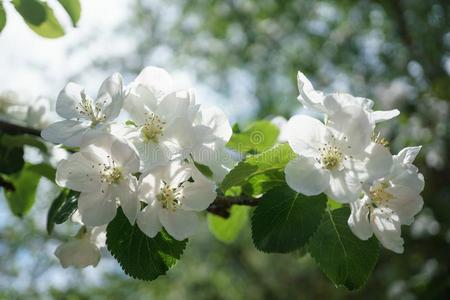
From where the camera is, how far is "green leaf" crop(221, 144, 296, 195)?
1149 mm

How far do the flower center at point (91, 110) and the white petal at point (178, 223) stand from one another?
275mm

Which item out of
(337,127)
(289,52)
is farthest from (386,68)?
(337,127)

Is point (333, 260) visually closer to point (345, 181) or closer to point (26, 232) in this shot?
point (345, 181)

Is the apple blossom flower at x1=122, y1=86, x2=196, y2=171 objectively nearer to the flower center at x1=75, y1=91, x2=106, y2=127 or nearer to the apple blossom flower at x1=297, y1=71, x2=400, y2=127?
the flower center at x1=75, y1=91, x2=106, y2=127

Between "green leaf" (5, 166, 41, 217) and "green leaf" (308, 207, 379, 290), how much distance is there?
1.03 m

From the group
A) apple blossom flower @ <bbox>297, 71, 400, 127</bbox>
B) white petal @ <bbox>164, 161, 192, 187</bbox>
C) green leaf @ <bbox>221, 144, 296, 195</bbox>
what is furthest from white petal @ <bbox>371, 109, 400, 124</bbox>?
white petal @ <bbox>164, 161, 192, 187</bbox>

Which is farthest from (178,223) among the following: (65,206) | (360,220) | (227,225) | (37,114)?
(37,114)

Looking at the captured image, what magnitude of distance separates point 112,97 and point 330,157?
20.2 inches

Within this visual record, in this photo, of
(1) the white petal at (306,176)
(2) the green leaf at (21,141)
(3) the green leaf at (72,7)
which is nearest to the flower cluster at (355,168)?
(1) the white petal at (306,176)

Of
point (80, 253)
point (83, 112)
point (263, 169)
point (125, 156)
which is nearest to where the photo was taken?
point (125, 156)

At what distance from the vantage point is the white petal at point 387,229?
1.14 meters

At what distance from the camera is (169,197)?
3.82ft

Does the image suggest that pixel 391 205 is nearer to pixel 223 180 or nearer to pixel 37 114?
pixel 223 180

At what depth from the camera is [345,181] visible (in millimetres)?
1093
